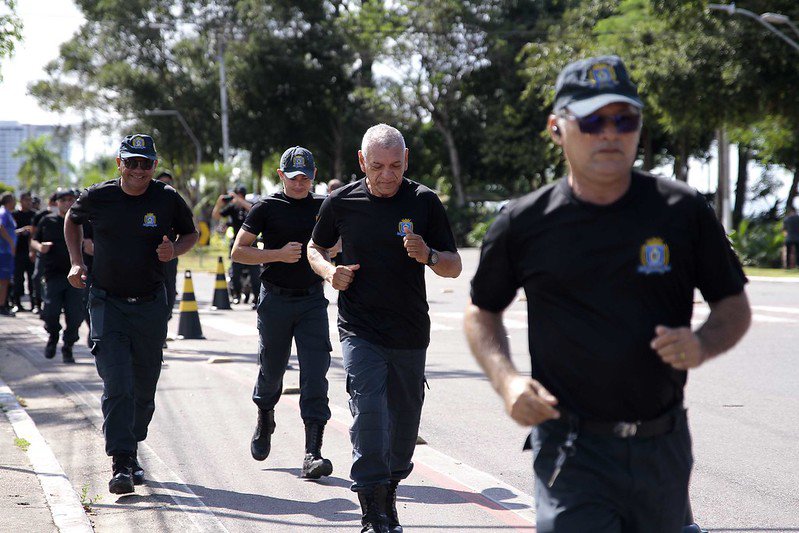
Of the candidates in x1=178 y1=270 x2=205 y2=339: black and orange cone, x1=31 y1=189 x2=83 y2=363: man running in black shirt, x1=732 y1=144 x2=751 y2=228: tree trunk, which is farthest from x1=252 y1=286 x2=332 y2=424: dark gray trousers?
x1=732 y1=144 x2=751 y2=228: tree trunk

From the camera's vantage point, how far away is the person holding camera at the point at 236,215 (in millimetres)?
16678

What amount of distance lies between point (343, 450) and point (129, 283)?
6.52 ft

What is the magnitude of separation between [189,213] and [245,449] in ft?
6.06

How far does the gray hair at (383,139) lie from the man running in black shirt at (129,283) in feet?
5.79

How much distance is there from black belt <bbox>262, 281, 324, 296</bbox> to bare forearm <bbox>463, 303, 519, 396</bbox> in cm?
394

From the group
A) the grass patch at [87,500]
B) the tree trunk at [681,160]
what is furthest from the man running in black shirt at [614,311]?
the tree trunk at [681,160]

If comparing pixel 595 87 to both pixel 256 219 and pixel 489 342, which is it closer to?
pixel 489 342

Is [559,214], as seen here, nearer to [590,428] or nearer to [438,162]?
[590,428]

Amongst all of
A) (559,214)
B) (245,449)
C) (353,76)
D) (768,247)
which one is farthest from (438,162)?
(559,214)

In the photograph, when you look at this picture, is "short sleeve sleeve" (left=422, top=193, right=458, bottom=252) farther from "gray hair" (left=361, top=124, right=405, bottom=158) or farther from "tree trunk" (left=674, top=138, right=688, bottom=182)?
"tree trunk" (left=674, top=138, right=688, bottom=182)

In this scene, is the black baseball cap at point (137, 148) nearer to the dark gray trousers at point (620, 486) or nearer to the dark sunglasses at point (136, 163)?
the dark sunglasses at point (136, 163)

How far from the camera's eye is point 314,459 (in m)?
6.97

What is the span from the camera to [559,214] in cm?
313

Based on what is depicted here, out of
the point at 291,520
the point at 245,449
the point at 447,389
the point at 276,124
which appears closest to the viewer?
the point at 291,520
